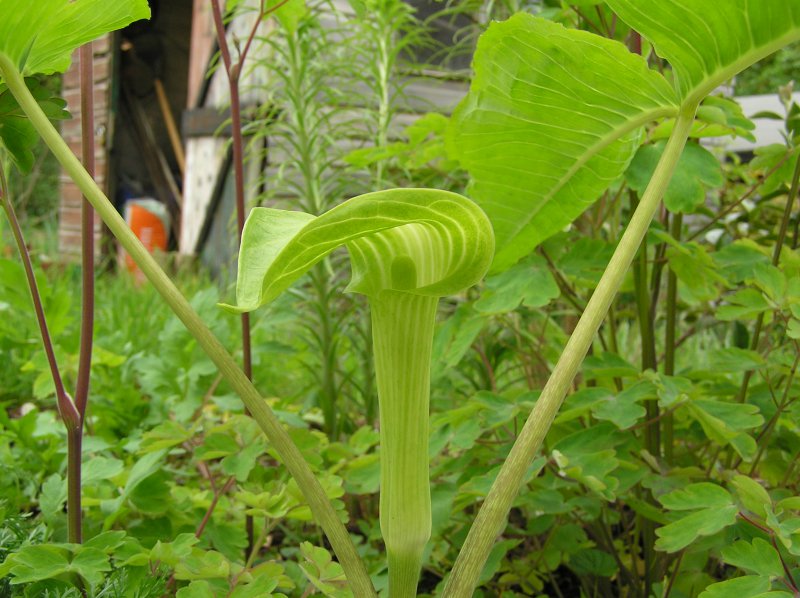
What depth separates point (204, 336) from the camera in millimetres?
439

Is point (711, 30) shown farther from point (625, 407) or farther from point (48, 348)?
point (48, 348)

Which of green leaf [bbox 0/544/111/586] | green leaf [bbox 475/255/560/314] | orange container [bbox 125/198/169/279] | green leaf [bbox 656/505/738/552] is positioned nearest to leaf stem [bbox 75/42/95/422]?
green leaf [bbox 0/544/111/586]

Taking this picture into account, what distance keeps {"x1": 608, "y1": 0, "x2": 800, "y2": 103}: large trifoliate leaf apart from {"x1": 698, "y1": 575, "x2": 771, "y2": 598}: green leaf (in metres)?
0.37

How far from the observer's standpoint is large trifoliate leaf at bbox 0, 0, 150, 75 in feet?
1.43

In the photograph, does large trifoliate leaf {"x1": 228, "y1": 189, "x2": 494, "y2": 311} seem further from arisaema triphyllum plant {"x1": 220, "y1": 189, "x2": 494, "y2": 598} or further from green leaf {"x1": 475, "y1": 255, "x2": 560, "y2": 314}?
green leaf {"x1": 475, "y1": 255, "x2": 560, "y2": 314}

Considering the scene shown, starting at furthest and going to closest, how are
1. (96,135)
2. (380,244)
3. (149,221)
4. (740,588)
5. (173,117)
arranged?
(173,117) → (149,221) → (96,135) → (740,588) → (380,244)

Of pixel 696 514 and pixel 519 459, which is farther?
pixel 696 514

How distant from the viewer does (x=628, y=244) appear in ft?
1.54

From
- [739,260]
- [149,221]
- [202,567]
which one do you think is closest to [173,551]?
[202,567]

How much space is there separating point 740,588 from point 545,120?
0.39 meters

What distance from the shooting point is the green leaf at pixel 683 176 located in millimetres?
756

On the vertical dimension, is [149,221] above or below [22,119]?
below

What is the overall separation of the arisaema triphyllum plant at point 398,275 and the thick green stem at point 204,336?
1.2 inches

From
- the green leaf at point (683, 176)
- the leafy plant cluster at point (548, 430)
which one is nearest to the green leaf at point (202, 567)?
the leafy plant cluster at point (548, 430)
